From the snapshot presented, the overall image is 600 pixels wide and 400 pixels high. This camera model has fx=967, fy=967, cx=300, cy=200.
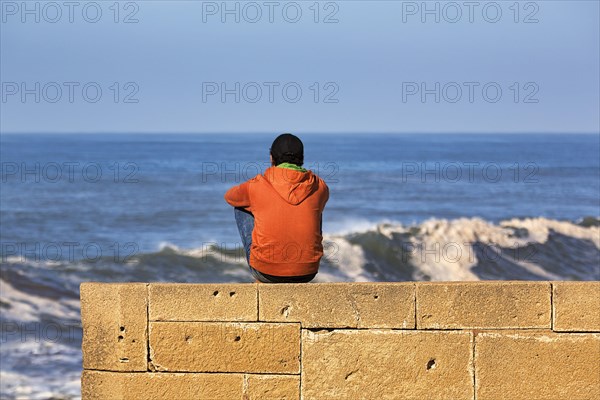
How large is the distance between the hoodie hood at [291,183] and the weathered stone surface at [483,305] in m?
0.94

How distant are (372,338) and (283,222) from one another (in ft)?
2.93

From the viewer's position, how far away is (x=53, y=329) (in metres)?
13.8

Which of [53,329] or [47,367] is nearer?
[47,367]

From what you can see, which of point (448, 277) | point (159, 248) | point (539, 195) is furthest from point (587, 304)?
point (539, 195)

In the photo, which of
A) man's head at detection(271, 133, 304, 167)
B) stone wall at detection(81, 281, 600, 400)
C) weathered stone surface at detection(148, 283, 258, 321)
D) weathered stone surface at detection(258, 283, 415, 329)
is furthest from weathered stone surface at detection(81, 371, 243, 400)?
man's head at detection(271, 133, 304, 167)

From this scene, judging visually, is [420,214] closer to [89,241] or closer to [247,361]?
[89,241]

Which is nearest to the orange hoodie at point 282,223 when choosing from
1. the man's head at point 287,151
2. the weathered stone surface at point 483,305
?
the man's head at point 287,151

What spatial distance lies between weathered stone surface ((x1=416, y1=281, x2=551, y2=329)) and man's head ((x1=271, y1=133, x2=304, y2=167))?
1.16 metres

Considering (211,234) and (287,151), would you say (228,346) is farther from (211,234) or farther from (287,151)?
(211,234)

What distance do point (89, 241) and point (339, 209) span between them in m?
10.4

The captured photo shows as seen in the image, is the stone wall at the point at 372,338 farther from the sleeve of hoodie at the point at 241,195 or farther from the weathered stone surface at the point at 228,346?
the sleeve of hoodie at the point at 241,195

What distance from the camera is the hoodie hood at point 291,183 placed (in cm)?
596

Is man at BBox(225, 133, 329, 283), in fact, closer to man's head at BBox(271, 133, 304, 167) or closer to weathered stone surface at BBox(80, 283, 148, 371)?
man's head at BBox(271, 133, 304, 167)

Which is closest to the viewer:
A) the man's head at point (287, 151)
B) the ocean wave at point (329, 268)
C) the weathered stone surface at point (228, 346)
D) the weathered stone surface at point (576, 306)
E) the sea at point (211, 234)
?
the weathered stone surface at point (576, 306)
